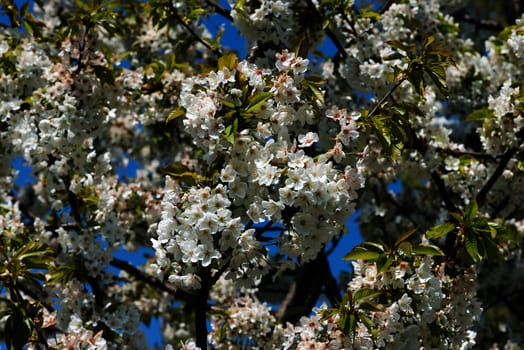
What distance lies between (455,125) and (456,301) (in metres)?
3.64

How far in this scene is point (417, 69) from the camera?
3721 millimetres

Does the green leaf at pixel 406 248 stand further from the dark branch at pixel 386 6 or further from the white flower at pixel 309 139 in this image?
the dark branch at pixel 386 6

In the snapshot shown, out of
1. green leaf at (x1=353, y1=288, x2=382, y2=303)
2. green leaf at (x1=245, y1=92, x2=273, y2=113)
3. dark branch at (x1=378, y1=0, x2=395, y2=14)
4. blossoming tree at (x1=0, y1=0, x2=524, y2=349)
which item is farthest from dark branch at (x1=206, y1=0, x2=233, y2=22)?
green leaf at (x1=353, y1=288, x2=382, y2=303)

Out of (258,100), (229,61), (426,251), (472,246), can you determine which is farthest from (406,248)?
(229,61)

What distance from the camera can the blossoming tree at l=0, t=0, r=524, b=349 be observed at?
3.21 m

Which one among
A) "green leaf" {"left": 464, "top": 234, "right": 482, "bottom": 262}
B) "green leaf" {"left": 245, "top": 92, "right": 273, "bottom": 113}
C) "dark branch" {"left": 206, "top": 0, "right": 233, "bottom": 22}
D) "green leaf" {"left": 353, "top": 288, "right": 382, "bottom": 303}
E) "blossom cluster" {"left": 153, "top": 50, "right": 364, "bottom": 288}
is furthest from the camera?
"dark branch" {"left": 206, "top": 0, "right": 233, "bottom": 22}

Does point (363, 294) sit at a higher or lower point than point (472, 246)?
lower

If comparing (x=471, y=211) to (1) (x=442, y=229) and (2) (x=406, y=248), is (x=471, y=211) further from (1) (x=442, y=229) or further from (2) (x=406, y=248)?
(2) (x=406, y=248)

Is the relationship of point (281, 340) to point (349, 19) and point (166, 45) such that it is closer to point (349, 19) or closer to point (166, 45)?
point (349, 19)

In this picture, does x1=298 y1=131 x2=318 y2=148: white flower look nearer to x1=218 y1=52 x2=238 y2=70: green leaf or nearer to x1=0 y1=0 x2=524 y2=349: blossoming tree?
x1=0 y1=0 x2=524 y2=349: blossoming tree

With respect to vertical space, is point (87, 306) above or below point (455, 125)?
below

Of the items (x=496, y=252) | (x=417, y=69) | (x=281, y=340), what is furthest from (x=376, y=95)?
(x=281, y=340)

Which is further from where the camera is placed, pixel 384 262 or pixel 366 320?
pixel 384 262

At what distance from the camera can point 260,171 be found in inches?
123
